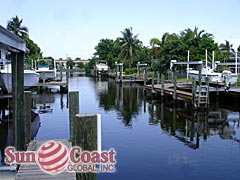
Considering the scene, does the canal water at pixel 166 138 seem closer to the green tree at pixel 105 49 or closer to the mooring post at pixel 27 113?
the mooring post at pixel 27 113

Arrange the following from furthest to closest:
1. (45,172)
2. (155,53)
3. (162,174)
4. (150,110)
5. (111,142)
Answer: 1. (155,53)
2. (150,110)
3. (111,142)
4. (162,174)
5. (45,172)

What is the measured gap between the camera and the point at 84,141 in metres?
5.05

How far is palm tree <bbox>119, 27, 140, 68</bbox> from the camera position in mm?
67762

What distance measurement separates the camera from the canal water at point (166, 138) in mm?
9859

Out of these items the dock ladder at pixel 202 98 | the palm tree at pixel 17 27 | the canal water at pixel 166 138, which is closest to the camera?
the canal water at pixel 166 138

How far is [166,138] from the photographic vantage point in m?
14.1

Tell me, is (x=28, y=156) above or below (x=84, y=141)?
below

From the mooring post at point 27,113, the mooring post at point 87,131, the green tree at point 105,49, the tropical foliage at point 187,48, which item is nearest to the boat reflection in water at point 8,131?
the mooring post at point 27,113

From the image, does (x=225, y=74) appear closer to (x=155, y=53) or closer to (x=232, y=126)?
(x=232, y=126)

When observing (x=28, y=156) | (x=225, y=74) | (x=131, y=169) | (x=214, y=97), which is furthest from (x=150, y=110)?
(x=28, y=156)

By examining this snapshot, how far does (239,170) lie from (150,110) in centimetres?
1292

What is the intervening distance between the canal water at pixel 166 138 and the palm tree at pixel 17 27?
114 feet

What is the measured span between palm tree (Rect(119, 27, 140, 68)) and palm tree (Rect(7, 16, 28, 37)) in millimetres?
20993

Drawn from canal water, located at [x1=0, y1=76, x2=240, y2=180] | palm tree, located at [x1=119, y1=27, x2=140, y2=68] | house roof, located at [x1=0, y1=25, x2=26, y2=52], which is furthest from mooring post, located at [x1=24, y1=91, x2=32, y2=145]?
palm tree, located at [x1=119, y1=27, x2=140, y2=68]
